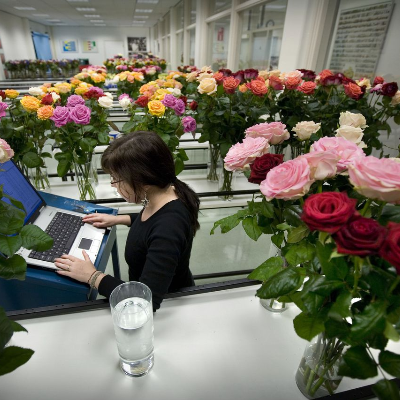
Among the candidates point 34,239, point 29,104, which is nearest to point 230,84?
point 29,104

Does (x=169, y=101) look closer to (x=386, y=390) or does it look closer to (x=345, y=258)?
(x=345, y=258)

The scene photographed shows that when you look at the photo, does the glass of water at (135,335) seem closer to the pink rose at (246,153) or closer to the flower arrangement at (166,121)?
the pink rose at (246,153)

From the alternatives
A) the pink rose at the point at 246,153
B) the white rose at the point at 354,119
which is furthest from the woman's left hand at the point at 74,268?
the white rose at the point at 354,119

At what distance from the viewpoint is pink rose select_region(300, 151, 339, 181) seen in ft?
1.62

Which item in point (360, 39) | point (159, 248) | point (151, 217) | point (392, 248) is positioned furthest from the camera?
point (360, 39)

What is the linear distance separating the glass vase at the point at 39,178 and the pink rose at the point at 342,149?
72.9 inches

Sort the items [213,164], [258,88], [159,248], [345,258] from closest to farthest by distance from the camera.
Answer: [345,258] → [159,248] → [258,88] → [213,164]

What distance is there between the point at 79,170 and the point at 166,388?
4.64 feet

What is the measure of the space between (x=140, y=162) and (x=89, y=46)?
20.3 meters

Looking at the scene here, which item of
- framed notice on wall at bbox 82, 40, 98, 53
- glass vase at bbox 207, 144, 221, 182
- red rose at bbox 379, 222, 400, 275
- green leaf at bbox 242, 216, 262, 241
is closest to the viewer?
red rose at bbox 379, 222, 400, 275

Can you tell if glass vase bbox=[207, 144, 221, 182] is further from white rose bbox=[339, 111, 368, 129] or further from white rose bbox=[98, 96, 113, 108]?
white rose bbox=[339, 111, 368, 129]

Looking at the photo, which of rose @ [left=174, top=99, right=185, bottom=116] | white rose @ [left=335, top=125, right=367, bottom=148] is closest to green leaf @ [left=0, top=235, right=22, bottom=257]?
white rose @ [left=335, top=125, right=367, bottom=148]

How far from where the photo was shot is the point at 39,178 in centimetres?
193

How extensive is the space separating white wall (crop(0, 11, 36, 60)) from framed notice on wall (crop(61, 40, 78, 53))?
15.2 feet
